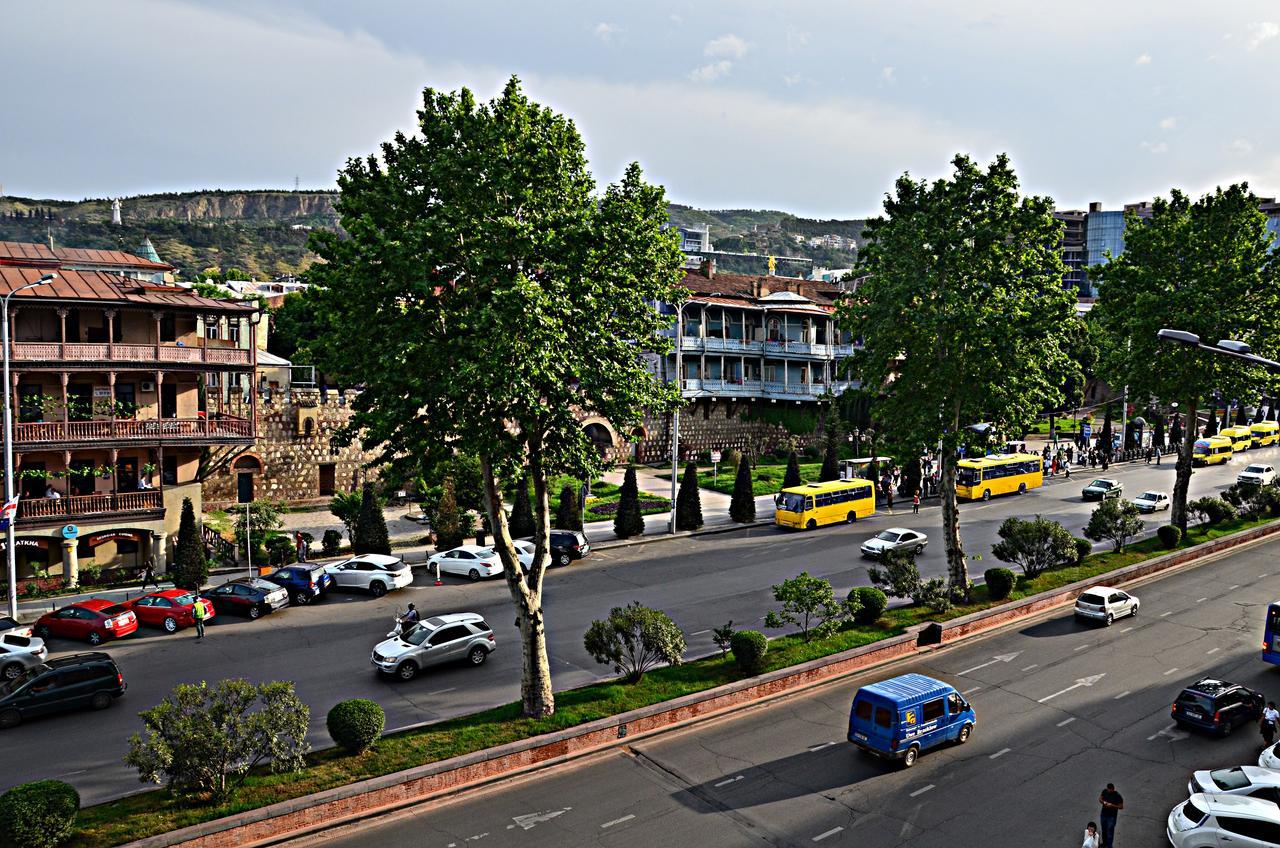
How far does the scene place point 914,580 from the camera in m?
30.1

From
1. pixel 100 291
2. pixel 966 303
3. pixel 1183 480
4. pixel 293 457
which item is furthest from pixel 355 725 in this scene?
pixel 1183 480

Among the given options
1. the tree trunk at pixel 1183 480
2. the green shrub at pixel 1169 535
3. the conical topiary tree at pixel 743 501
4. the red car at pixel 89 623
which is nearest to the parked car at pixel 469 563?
the red car at pixel 89 623

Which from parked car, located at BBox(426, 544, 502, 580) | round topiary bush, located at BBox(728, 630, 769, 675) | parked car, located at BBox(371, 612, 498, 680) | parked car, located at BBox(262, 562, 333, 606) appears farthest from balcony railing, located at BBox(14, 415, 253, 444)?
round topiary bush, located at BBox(728, 630, 769, 675)

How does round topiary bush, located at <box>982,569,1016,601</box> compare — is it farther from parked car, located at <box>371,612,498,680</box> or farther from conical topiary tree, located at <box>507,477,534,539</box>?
conical topiary tree, located at <box>507,477,534,539</box>

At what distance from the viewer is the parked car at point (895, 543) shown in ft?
134

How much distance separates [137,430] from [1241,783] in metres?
40.9

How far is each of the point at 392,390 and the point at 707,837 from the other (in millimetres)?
11656

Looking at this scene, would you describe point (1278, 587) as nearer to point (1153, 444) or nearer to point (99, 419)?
point (1153, 444)

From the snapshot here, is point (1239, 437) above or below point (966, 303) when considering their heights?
below

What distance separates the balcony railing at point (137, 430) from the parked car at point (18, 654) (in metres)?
12.9

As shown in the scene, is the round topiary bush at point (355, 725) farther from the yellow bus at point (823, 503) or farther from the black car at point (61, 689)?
the yellow bus at point (823, 503)

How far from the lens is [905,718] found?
2034 centimetres

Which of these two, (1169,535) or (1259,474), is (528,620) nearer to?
(1169,535)

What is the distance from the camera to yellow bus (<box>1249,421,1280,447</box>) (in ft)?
247
